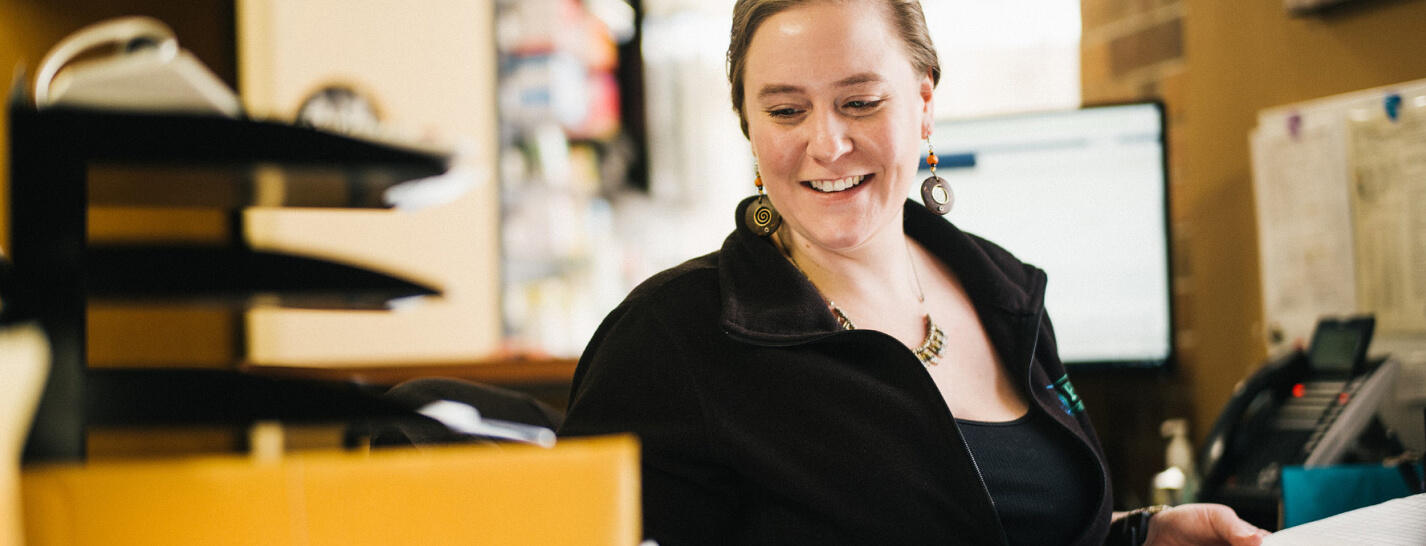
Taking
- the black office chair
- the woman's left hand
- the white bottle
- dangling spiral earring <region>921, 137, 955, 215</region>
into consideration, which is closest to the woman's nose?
dangling spiral earring <region>921, 137, 955, 215</region>

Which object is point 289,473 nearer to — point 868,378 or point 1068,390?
point 868,378

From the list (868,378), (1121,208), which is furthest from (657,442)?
(1121,208)

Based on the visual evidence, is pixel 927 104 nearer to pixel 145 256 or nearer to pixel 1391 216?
pixel 1391 216

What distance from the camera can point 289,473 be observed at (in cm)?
41

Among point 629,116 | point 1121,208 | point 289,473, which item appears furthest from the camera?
point 629,116

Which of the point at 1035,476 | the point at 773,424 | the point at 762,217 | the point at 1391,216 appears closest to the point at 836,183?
the point at 762,217

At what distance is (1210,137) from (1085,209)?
28 cm

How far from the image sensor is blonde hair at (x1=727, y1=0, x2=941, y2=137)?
47.6 inches

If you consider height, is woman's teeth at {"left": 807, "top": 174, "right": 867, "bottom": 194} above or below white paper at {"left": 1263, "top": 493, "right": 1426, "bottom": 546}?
above

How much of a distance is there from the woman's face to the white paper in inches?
22.7

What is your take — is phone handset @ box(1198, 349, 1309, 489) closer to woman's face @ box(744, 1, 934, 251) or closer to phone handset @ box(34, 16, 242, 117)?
woman's face @ box(744, 1, 934, 251)

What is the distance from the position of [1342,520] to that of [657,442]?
726 mm

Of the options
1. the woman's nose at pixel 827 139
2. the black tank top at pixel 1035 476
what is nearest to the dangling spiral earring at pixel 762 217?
the woman's nose at pixel 827 139

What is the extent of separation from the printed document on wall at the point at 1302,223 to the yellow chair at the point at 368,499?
164cm
